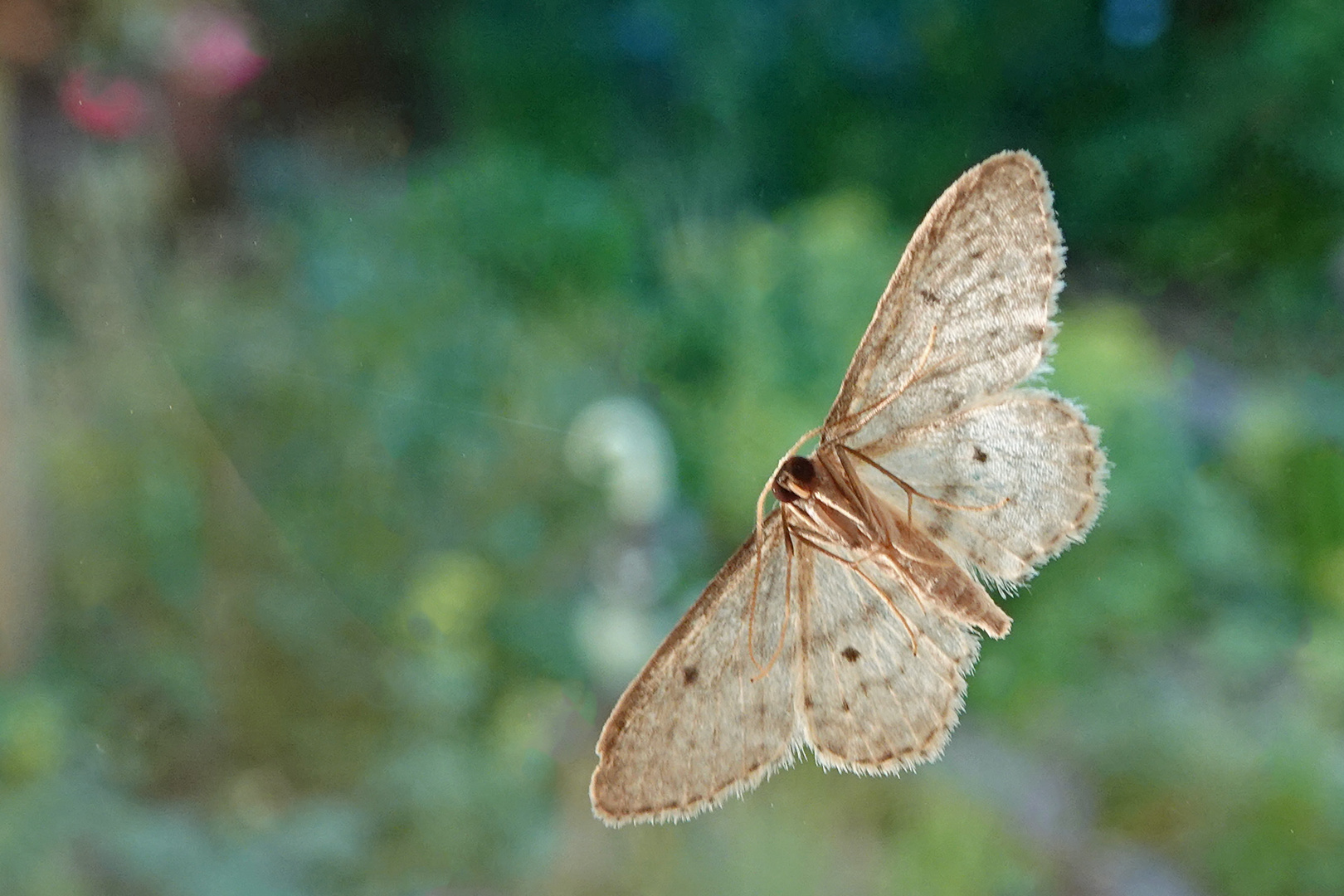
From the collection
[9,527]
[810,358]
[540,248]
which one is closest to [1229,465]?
[810,358]

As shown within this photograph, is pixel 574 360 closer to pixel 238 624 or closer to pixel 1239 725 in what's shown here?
pixel 238 624

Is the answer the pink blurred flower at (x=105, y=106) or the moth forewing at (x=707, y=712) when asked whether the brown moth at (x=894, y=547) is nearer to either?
the moth forewing at (x=707, y=712)

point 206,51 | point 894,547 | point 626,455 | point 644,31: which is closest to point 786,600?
point 894,547

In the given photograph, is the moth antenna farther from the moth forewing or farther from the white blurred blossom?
the white blurred blossom

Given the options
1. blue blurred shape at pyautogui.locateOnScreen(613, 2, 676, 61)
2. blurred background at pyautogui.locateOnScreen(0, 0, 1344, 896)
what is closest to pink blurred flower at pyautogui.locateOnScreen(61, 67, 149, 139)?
blurred background at pyautogui.locateOnScreen(0, 0, 1344, 896)

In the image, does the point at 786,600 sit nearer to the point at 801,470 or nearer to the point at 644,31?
the point at 801,470

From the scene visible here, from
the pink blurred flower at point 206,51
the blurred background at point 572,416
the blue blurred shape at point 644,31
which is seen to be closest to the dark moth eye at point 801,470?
the blurred background at point 572,416

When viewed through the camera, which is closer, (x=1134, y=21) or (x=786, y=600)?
(x=786, y=600)
